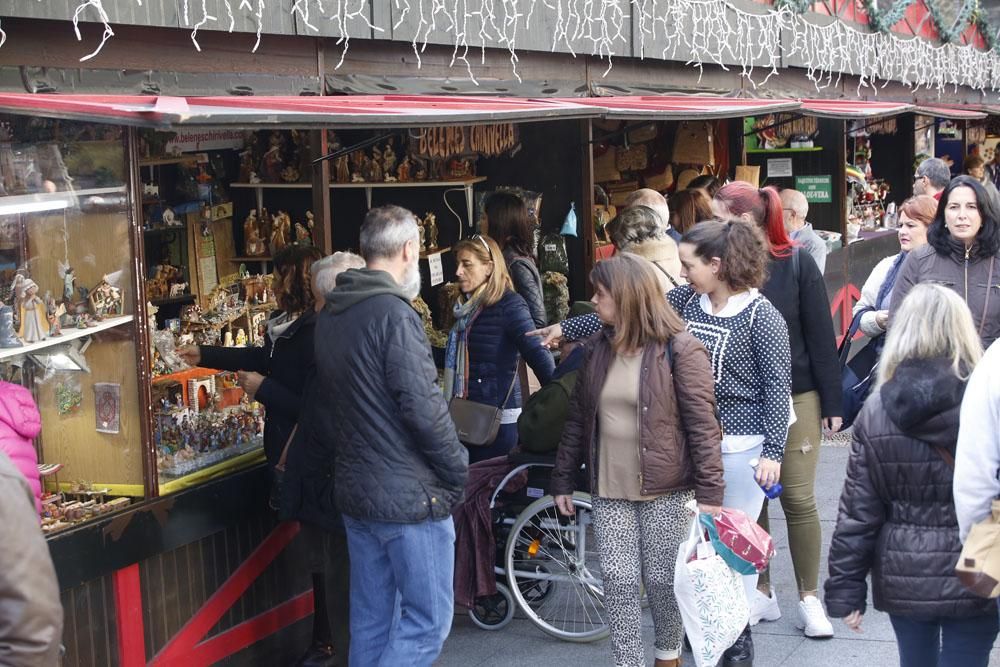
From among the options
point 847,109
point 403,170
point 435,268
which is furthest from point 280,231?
point 847,109

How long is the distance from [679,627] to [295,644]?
1835mm

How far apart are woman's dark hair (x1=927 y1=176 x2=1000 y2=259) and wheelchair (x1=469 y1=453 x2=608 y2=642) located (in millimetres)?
1916

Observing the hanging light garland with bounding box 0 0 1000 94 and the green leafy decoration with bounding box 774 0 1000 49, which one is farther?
the green leafy decoration with bounding box 774 0 1000 49

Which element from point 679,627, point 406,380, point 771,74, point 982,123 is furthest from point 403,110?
point 982,123

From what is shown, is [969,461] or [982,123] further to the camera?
[982,123]

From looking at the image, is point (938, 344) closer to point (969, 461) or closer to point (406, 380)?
point (969, 461)

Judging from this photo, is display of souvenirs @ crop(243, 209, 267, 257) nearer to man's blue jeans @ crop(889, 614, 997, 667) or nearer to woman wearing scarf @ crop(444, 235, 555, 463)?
woman wearing scarf @ crop(444, 235, 555, 463)

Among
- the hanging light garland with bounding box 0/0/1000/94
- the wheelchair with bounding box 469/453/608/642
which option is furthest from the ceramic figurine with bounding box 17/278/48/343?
the wheelchair with bounding box 469/453/608/642

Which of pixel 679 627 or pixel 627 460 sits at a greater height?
pixel 627 460

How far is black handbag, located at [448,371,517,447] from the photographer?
6.11 meters

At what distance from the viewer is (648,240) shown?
664cm

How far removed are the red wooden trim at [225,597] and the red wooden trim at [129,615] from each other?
136mm

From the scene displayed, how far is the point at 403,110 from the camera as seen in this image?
16.8 ft

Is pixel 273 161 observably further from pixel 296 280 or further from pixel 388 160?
pixel 296 280
